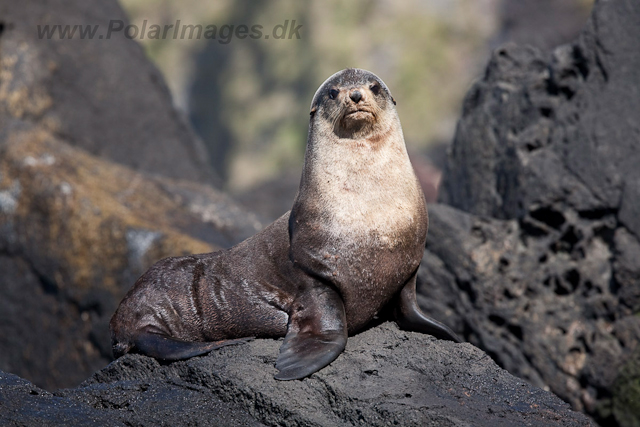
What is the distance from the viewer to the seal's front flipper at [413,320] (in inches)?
183

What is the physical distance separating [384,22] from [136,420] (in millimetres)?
18127

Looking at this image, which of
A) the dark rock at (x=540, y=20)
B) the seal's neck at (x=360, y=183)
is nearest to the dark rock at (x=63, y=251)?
Answer: the seal's neck at (x=360, y=183)

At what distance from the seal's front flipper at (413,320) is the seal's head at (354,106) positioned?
3.16 feet

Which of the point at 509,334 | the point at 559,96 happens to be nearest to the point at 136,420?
the point at 509,334

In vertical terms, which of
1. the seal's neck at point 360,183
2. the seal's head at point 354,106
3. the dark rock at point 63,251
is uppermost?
the seal's head at point 354,106

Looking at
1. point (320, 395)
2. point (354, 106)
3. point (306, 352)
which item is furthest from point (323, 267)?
point (354, 106)

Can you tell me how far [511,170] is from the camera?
7.18 m

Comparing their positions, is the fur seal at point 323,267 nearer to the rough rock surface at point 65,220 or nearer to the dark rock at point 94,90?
the rough rock surface at point 65,220

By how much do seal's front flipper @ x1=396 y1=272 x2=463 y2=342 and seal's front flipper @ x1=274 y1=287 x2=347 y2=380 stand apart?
47cm

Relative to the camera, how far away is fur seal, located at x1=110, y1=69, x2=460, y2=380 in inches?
175

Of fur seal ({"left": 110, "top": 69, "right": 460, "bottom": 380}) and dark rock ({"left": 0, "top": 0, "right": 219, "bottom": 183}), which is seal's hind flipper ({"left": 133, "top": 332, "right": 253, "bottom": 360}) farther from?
dark rock ({"left": 0, "top": 0, "right": 219, "bottom": 183})

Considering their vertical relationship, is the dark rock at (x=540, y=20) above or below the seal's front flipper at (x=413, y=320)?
above

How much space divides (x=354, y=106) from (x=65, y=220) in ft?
14.0

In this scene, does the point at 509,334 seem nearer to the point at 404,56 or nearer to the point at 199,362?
the point at 199,362
